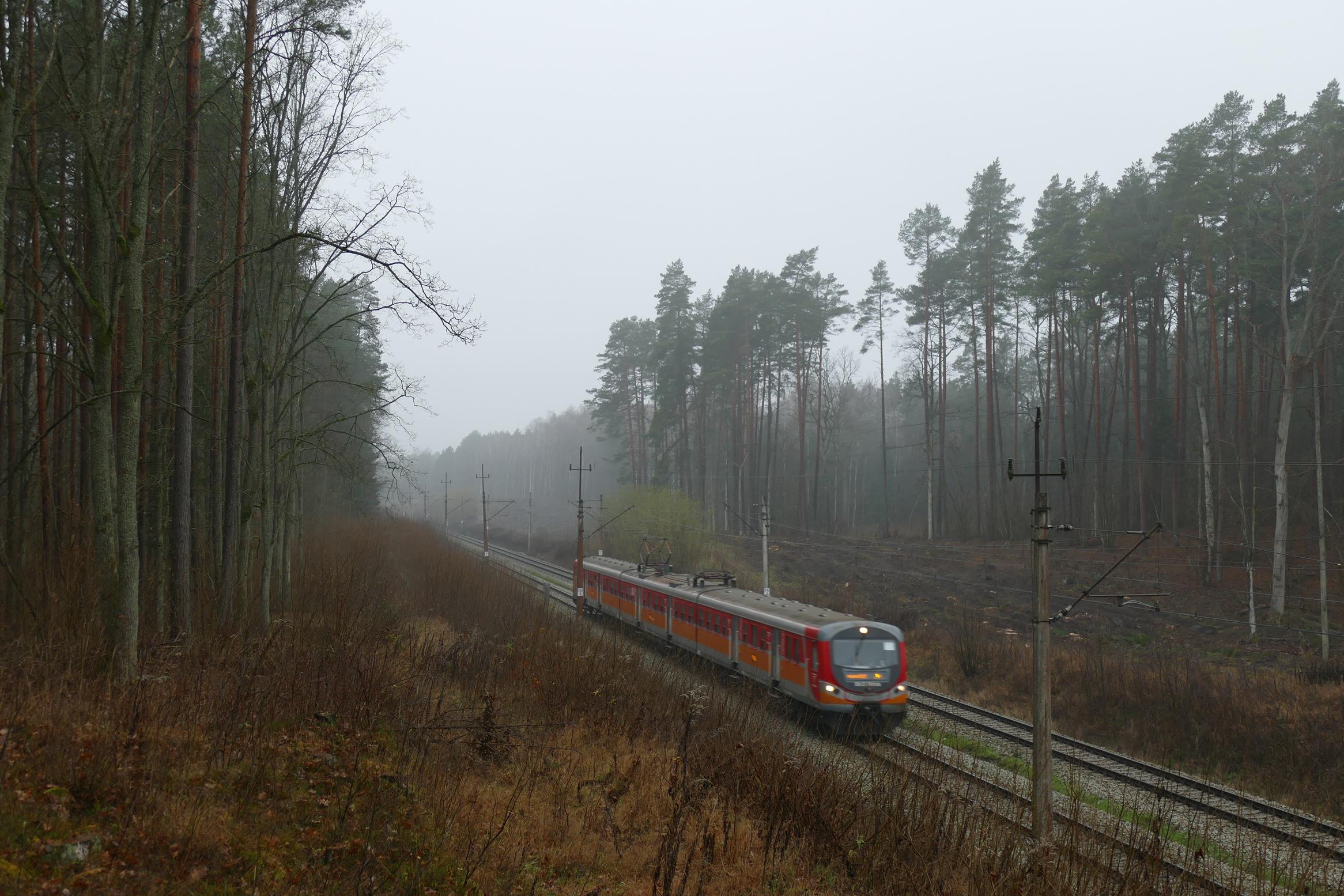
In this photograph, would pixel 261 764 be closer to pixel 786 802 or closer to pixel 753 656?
pixel 786 802

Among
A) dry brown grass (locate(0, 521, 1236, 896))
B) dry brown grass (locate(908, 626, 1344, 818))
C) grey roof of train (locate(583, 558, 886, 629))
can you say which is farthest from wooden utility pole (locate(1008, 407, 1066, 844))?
grey roof of train (locate(583, 558, 886, 629))

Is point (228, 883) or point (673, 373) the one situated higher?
point (673, 373)

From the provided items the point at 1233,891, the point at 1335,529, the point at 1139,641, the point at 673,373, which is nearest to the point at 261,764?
the point at 1233,891

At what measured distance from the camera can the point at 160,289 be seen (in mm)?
12195

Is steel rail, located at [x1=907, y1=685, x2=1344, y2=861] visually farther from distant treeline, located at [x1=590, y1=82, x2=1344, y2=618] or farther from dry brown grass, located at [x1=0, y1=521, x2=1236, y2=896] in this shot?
distant treeline, located at [x1=590, y1=82, x2=1344, y2=618]

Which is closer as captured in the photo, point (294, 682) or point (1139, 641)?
point (294, 682)

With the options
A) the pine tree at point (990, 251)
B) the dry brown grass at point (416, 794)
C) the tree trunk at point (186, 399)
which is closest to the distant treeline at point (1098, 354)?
the pine tree at point (990, 251)

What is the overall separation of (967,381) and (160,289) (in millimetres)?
55688

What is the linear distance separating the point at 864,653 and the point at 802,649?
3.50ft

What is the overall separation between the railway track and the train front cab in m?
0.60

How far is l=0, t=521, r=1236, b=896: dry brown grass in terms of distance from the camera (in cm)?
545

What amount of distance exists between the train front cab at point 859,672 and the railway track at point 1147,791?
60 cm

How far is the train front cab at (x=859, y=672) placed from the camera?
1404 centimetres

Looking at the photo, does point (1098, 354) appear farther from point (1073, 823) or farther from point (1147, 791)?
point (1073, 823)
